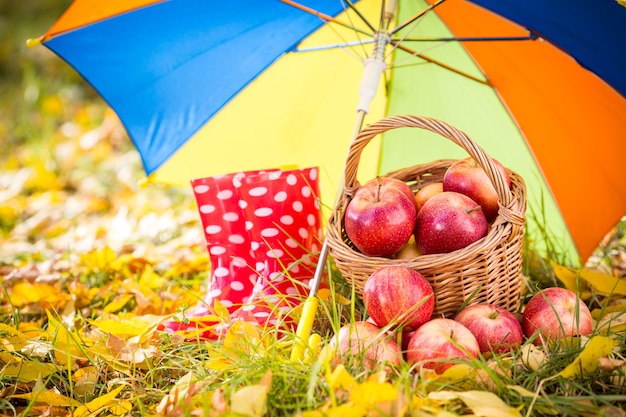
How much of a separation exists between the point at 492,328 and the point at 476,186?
1.34 ft

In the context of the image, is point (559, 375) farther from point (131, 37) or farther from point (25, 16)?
point (25, 16)

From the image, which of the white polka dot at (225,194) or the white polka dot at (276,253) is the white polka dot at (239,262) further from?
the white polka dot at (225,194)

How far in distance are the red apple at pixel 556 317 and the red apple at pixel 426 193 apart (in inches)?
15.9

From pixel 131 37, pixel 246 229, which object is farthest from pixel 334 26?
pixel 246 229

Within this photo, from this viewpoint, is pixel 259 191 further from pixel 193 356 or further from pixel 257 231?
pixel 193 356

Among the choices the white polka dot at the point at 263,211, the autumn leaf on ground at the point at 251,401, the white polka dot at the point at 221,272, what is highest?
the white polka dot at the point at 263,211

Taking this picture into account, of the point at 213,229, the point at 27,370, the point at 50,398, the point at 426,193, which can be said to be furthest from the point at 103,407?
the point at 426,193

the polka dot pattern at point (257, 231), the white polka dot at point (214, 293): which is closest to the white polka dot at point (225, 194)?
the polka dot pattern at point (257, 231)

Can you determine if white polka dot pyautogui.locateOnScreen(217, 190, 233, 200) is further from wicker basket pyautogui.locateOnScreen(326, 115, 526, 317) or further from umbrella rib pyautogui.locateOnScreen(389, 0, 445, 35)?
umbrella rib pyautogui.locateOnScreen(389, 0, 445, 35)

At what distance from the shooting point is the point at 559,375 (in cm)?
126

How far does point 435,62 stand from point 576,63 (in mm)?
468

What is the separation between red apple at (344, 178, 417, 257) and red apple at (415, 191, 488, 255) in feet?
0.14

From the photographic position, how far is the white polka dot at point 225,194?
6.16 ft

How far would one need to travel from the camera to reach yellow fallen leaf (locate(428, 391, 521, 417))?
3.63ft
